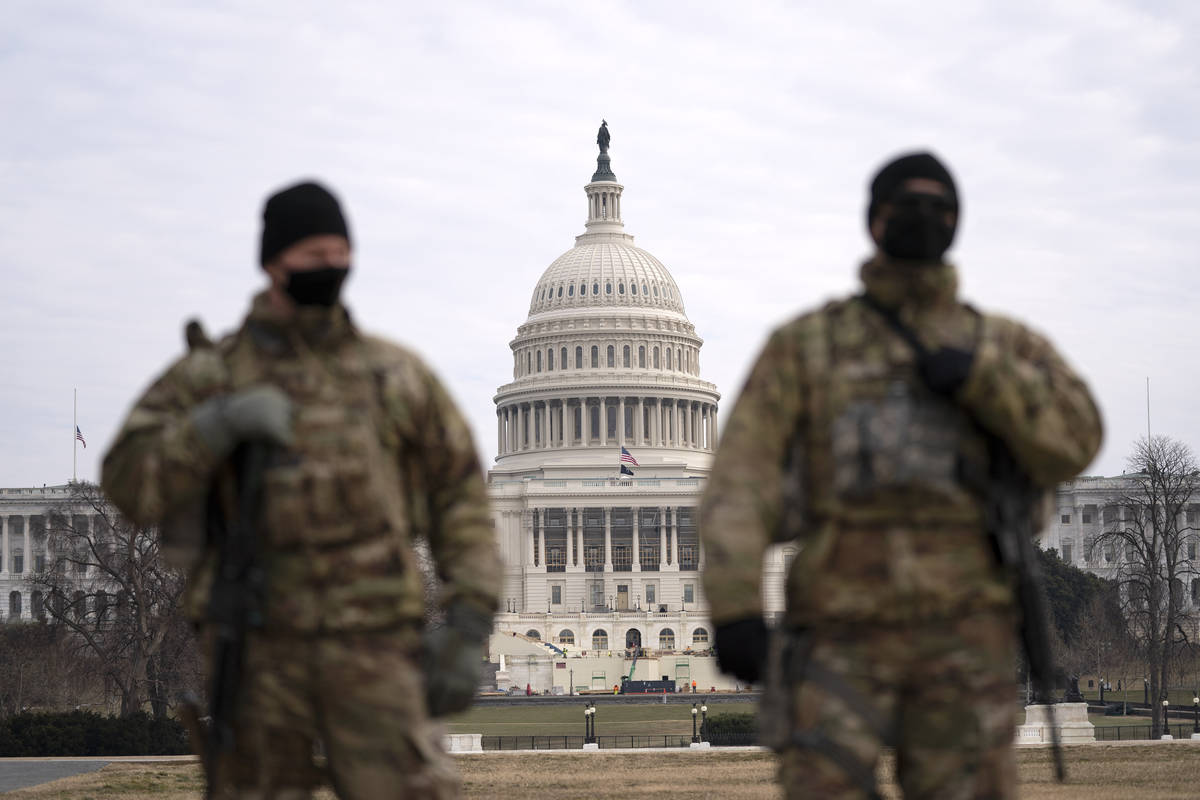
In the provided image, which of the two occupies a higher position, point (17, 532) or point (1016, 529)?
point (17, 532)

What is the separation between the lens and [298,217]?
6.98 metres

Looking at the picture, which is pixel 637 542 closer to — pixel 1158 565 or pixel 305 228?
pixel 1158 565

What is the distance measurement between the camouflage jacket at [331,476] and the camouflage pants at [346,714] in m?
0.10

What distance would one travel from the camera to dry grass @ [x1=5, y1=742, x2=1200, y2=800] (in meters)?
24.5

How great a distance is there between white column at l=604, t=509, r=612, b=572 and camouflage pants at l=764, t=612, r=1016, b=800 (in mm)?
134926

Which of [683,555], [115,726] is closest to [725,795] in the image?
[115,726]

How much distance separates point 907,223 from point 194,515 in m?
2.83

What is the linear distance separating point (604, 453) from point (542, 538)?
12921 millimetres

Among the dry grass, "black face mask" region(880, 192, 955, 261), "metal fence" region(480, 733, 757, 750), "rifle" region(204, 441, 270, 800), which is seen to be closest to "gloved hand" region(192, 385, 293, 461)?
"rifle" region(204, 441, 270, 800)

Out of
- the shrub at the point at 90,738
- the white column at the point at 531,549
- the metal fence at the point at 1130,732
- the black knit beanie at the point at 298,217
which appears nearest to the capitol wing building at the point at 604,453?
the white column at the point at 531,549

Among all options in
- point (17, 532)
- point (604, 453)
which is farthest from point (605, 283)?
point (17, 532)

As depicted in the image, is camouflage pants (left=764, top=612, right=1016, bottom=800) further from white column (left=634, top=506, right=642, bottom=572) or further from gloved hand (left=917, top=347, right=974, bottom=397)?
white column (left=634, top=506, right=642, bottom=572)

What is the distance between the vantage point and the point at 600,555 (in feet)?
473

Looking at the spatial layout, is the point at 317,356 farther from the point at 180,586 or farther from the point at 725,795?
the point at 180,586
